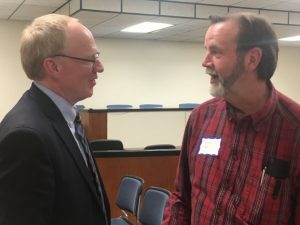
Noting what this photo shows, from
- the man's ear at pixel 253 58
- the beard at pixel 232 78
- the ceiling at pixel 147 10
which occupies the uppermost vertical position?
the ceiling at pixel 147 10

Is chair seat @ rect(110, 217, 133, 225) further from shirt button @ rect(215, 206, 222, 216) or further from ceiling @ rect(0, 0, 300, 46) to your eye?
ceiling @ rect(0, 0, 300, 46)

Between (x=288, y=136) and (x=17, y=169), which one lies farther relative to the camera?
(x=288, y=136)

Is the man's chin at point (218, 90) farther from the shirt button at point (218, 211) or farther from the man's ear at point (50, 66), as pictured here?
the man's ear at point (50, 66)

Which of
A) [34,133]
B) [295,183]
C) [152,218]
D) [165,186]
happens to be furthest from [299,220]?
[165,186]

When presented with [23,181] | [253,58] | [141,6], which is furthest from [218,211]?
[141,6]

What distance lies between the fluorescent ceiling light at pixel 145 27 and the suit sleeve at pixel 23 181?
7301 mm

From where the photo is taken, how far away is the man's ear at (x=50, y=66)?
1354 millimetres

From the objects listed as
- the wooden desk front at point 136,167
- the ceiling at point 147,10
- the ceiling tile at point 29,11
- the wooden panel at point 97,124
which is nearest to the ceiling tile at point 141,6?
the ceiling at point 147,10

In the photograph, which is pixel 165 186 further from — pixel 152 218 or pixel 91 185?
pixel 91 185

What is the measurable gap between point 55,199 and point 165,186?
331cm

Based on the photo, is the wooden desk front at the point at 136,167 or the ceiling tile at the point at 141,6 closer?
the wooden desk front at the point at 136,167

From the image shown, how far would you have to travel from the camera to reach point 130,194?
360 cm

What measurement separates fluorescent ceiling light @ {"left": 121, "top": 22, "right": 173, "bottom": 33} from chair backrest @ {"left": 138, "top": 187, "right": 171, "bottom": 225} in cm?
557

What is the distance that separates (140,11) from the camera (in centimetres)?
718
